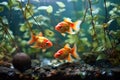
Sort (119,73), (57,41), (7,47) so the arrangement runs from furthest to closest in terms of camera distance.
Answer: (57,41), (7,47), (119,73)

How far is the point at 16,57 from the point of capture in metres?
5.46

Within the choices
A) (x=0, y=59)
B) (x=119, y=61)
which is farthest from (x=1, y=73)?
(x=119, y=61)

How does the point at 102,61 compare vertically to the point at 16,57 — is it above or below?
below

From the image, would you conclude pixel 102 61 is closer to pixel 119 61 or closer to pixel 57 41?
pixel 119 61

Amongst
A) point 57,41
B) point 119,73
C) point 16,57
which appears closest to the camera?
point 119,73

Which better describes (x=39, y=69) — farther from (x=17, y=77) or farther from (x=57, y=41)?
(x=57, y=41)

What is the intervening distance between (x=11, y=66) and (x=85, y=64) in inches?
70.7

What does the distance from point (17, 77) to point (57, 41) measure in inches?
111

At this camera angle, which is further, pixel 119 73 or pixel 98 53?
pixel 98 53

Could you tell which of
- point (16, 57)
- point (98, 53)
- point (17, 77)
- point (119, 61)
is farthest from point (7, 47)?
point (119, 61)

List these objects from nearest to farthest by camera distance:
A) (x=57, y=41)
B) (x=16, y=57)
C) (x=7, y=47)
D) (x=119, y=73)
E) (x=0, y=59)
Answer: (x=119, y=73), (x=16, y=57), (x=0, y=59), (x=7, y=47), (x=57, y=41)

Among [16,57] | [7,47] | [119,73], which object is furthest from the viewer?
[7,47]

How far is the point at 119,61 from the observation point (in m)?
5.42

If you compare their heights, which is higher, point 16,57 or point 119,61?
point 16,57
